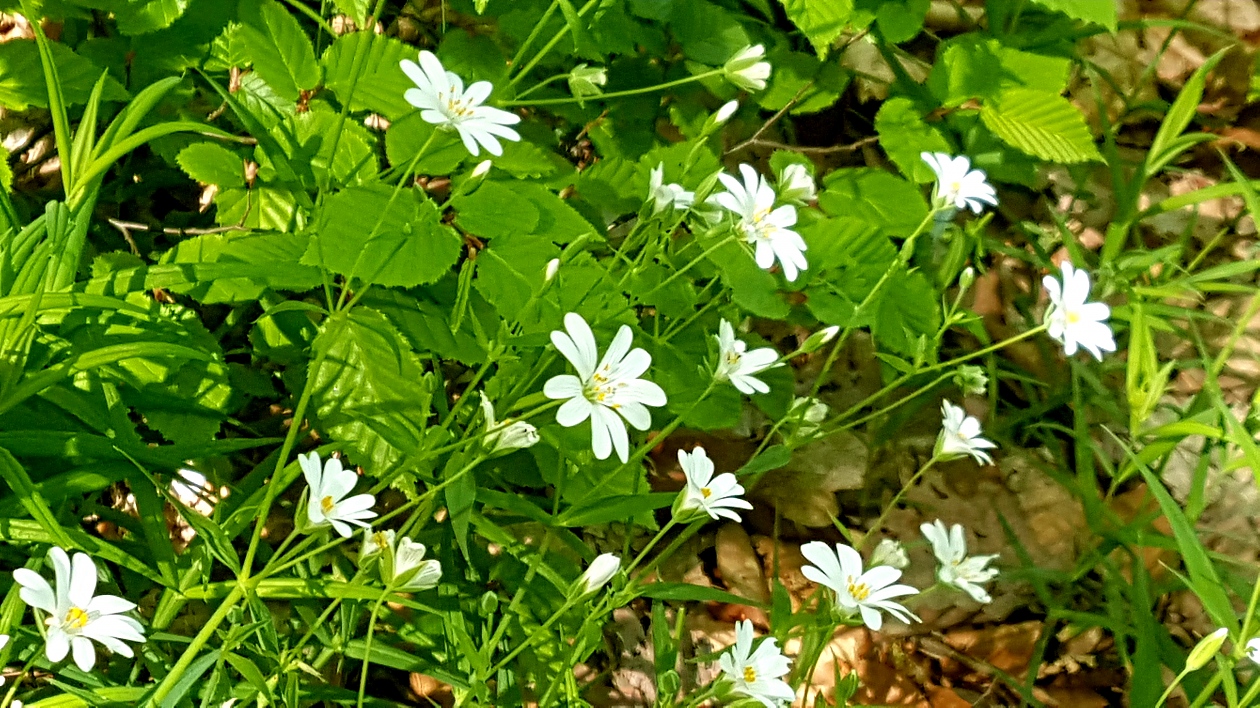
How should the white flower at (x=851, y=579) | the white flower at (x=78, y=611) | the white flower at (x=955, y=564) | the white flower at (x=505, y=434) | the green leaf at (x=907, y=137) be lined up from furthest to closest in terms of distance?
the green leaf at (x=907, y=137), the white flower at (x=955, y=564), the white flower at (x=851, y=579), the white flower at (x=505, y=434), the white flower at (x=78, y=611)

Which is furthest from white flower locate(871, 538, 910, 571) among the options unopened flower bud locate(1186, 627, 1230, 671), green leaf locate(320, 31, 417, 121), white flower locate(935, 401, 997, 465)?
green leaf locate(320, 31, 417, 121)

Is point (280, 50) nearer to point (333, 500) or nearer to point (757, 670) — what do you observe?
point (333, 500)

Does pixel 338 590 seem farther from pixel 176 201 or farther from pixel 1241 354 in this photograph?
pixel 1241 354

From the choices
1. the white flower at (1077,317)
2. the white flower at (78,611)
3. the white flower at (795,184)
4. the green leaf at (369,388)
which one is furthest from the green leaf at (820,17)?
the white flower at (78,611)

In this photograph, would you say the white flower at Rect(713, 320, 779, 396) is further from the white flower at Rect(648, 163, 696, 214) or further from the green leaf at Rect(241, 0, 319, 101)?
the green leaf at Rect(241, 0, 319, 101)

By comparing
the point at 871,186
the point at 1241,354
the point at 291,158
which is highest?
the point at 291,158

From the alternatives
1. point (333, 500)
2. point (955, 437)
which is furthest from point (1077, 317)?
point (333, 500)

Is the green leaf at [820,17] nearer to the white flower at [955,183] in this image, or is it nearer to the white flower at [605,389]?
the white flower at [955,183]

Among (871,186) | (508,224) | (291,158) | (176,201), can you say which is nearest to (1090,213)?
(871,186)
